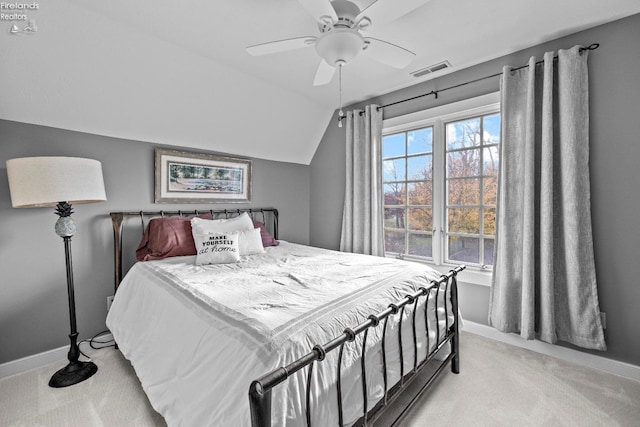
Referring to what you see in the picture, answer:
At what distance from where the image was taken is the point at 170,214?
285 centimetres

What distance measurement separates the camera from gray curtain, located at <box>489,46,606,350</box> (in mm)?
2039

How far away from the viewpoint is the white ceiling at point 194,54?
183 centimetres

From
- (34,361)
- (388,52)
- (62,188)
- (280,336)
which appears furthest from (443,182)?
(34,361)

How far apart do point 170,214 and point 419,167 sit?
8.79 feet

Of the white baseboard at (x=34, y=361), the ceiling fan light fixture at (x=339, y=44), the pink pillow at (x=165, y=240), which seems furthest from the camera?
the pink pillow at (x=165, y=240)

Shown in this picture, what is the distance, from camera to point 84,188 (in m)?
1.90

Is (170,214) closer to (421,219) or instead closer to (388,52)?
(388,52)

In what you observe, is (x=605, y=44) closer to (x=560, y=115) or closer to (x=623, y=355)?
(x=560, y=115)

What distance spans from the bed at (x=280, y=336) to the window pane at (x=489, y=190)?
1057 millimetres

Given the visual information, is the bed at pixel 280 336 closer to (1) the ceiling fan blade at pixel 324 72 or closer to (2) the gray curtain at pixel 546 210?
(2) the gray curtain at pixel 546 210

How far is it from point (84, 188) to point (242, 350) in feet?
5.63

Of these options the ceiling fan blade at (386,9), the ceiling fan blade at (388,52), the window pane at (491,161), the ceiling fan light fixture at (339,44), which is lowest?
the window pane at (491,161)

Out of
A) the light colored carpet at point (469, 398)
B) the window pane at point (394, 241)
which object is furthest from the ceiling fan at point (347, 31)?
the light colored carpet at point (469, 398)

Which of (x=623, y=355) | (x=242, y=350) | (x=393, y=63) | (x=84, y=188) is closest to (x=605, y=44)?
(x=393, y=63)
